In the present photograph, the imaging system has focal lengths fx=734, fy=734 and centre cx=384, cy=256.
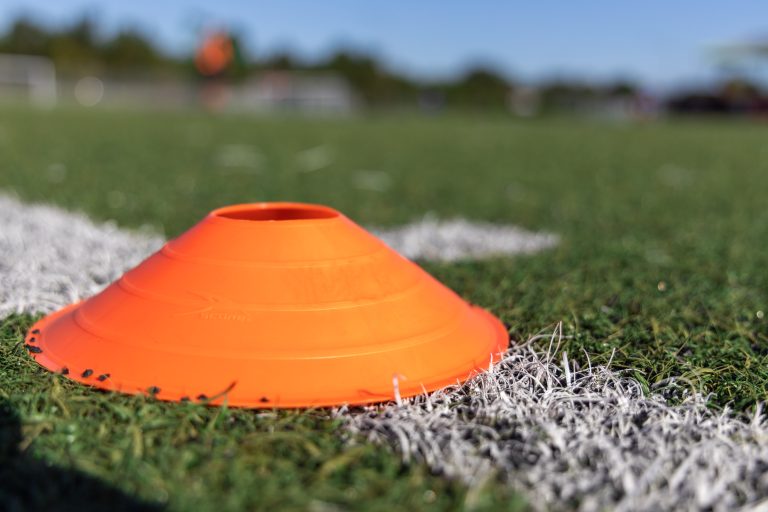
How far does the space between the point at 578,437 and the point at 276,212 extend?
1.00 metres

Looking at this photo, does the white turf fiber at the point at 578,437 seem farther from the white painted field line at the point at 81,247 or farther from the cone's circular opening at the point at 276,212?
the cone's circular opening at the point at 276,212

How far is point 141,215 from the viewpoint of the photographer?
3367mm

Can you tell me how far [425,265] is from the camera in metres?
2.61

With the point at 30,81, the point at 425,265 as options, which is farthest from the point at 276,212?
the point at 30,81

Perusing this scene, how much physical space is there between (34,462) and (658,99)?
33.6 m

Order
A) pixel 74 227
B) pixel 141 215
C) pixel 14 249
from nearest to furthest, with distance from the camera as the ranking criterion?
pixel 14 249, pixel 74 227, pixel 141 215

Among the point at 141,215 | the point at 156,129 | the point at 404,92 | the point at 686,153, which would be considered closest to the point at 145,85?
the point at 404,92

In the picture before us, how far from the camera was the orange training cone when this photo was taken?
54.3 inches

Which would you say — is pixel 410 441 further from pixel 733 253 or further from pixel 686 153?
pixel 686 153

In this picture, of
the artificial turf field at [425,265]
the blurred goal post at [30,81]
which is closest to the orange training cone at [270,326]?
the artificial turf field at [425,265]

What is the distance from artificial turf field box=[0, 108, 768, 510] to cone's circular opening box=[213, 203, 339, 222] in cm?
56

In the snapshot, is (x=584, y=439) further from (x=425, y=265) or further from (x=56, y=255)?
(x=56, y=255)

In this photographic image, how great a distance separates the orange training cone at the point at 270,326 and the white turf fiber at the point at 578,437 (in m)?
0.08

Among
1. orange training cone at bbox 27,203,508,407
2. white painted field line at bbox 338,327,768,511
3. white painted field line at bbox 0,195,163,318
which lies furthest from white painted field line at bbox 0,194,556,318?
white painted field line at bbox 338,327,768,511
